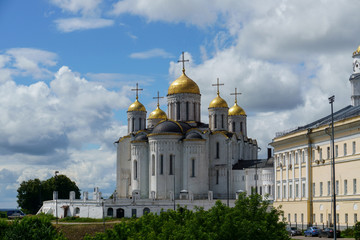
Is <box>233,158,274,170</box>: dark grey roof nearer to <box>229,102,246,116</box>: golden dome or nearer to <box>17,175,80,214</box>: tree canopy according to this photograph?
<box>229,102,246,116</box>: golden dome

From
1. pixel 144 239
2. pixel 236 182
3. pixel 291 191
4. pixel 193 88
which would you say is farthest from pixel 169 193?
pixel 144 239

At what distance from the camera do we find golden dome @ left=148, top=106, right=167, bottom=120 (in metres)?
117

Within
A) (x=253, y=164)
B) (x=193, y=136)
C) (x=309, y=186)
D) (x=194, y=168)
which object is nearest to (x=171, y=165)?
(x=194, y=168)

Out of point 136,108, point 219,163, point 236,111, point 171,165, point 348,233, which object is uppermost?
point 136,108

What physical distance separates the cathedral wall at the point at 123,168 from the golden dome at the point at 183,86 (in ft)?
36.3

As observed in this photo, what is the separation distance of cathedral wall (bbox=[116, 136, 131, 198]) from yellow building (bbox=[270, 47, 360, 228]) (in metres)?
34.5

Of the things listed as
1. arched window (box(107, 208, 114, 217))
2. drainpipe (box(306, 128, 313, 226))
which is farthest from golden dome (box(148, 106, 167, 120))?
drainpipe (box(306, 128, 313, 226))

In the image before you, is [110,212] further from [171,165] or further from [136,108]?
[136,108]

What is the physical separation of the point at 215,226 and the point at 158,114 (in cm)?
7486

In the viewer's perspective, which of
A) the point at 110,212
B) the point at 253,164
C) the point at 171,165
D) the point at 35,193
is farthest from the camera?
the point at 35,193

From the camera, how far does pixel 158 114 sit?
118m

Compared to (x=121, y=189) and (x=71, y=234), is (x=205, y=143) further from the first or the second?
(x=71, y=234)

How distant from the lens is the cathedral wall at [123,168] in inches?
4370

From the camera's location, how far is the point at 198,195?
104 metres
